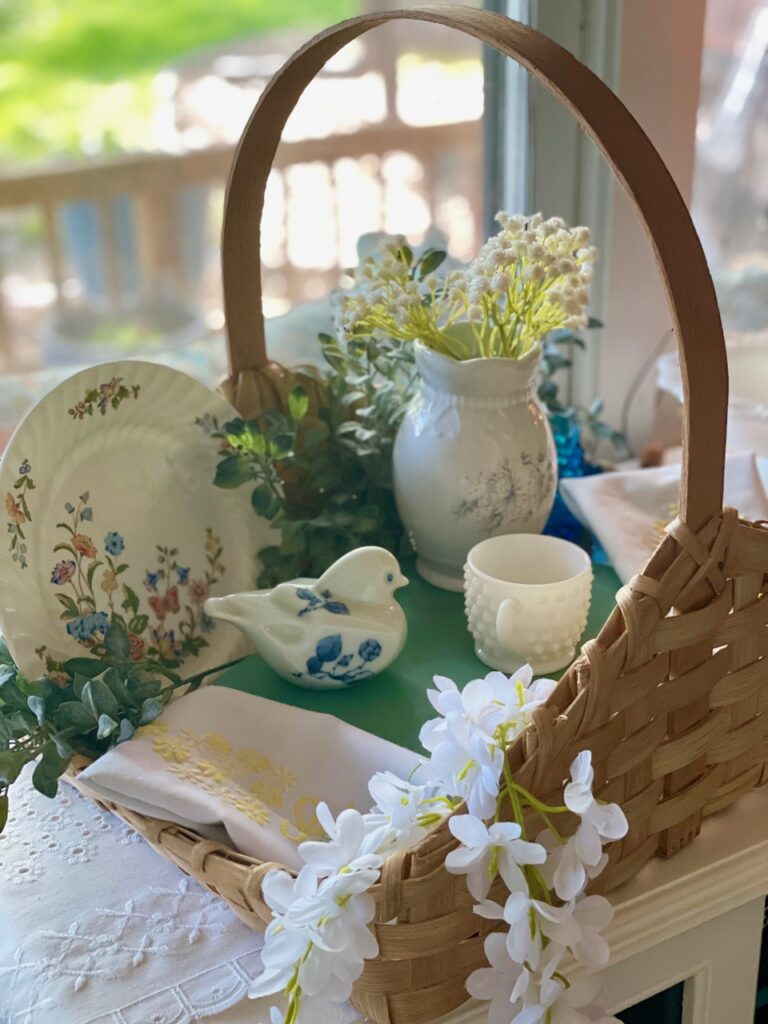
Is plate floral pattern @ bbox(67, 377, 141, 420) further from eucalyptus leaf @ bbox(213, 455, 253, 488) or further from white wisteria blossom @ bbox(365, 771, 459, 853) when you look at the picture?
white wisteria blossom @ bbox(365, 771, 459, 853)

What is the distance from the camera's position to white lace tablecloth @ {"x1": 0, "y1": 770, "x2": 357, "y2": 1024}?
0.68 m

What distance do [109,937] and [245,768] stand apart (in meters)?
0.14

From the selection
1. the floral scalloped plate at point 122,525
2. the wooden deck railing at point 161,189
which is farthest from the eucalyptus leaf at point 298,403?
the wooden deck railing at point 161,189

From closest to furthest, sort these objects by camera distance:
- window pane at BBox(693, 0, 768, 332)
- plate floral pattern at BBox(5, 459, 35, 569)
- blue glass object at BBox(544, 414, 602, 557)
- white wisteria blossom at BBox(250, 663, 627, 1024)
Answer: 1. white wisteria blossom at BBox(250, 663, 627, 1024)
2. plate floral pattern at BBox(5, 459, 35, 569)
3. blue glass object at BBox(544, 414, 602, 557)
4. window pane at BBox(693, 0, 768, 332)

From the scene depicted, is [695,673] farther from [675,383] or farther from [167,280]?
[167,280]

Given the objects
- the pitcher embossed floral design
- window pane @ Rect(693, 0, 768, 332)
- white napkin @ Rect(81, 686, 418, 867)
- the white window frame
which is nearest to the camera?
white napkin @ Rect(81, 686, 418, 867)

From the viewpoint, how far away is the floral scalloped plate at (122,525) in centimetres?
82

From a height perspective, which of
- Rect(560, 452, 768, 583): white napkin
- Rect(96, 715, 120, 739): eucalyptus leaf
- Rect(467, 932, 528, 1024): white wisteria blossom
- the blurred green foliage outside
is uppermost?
the blurred green foliage outside

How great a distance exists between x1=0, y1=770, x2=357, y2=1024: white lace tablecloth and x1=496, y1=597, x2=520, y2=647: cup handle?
0.93 ft

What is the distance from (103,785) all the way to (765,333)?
1.08 m

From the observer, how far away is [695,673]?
0.69m

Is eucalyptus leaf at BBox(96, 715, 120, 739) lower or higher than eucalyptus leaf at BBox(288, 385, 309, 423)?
lower

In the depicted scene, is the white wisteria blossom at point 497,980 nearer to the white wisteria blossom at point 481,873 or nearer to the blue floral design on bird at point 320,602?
the white wisteria blossom at point 481,873

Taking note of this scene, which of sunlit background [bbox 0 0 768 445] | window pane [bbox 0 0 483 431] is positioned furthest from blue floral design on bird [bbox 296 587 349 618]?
window pane [bbox 0 0 483 431]
